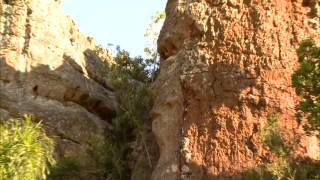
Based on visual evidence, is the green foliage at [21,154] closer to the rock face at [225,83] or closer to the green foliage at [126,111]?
the rock face at [225,83]

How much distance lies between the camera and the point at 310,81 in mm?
14539

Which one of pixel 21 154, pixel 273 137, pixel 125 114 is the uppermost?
pixel 125 114

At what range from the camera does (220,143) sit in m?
17.0

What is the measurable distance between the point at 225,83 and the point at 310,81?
142 inches

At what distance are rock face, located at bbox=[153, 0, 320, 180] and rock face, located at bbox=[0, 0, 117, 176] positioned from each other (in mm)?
4797

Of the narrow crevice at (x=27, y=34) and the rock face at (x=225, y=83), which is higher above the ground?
the narrow crevice at (x=27, y=34)

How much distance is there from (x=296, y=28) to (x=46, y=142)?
9779mm

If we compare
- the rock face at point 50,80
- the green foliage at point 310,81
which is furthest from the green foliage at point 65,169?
the green foliage at point 310,81

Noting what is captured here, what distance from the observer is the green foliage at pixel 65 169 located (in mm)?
20875

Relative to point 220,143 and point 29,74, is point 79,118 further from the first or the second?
point 220,143

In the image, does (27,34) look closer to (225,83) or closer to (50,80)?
(50,80)

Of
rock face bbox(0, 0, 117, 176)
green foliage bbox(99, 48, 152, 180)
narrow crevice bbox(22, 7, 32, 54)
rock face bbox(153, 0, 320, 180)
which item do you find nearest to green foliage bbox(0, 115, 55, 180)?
rock face bbox(153, 0, 320, 180)

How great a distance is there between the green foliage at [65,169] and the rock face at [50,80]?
2.56ft

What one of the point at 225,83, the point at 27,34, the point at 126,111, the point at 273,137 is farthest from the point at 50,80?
the point at 273,137
